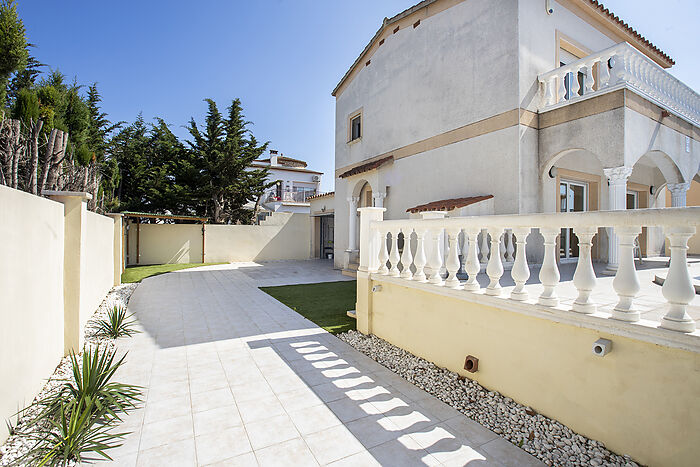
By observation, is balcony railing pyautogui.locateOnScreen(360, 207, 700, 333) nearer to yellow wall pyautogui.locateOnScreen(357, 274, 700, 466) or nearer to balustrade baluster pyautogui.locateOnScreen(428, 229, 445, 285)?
balustrade baluster pyautogui.locateOnScreen(428, 229, 445, 285)

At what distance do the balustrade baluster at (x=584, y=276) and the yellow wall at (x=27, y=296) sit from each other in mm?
4412

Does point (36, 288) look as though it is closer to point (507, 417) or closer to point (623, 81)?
point (507, 417)

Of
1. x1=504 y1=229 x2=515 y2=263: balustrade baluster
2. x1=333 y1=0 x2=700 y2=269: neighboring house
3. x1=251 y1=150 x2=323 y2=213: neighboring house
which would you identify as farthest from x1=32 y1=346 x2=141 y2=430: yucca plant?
x1=251 y1=150 x2=323 y2=213: neighboring house

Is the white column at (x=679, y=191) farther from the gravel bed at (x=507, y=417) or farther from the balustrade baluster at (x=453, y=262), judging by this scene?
the gravel bed at (x=507, y=417)

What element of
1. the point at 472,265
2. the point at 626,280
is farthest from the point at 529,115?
the point at 626,280

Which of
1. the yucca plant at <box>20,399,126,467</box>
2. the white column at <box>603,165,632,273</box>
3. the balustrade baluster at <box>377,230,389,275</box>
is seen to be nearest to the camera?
the yucca plant at <box>20,399,126,467</box>

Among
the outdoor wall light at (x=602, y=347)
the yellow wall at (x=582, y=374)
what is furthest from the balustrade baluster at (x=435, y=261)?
the outdoor wall light at (x=602, y=347)

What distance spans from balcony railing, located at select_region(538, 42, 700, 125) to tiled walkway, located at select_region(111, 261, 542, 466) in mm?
7456

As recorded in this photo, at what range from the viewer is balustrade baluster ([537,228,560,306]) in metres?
2.81

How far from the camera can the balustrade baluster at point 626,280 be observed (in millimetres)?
2314

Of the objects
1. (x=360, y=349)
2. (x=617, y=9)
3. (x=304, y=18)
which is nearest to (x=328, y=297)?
(x=360, y=349)

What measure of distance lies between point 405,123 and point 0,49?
36.2 ft

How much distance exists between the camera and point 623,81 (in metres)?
6.46

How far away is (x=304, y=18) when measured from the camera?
9852mm
